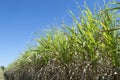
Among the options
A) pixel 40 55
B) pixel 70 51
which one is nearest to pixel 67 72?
pixel 70 51

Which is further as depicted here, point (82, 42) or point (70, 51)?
point (70, 51)

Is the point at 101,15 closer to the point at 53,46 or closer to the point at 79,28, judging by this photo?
the point at 79,28

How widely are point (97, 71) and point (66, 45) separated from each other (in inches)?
28.1

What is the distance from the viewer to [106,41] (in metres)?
2.68

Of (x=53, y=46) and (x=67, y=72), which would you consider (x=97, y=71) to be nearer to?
(x=67, y=72)

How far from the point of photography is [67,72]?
3.47 meters

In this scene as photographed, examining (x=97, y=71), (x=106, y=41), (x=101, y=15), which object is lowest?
(x=97, y=71)

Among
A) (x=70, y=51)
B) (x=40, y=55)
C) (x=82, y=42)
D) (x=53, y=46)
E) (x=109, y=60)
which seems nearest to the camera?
(x=109, y=60)

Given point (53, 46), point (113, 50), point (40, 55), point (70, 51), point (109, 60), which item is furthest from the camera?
point (40, 55)

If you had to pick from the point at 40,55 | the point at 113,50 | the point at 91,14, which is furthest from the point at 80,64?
the point at 40,55

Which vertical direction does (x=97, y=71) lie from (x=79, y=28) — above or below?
below

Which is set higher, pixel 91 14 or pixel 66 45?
pixel 91 14

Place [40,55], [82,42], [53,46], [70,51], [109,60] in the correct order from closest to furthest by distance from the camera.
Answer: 1. [109,60]
2. [82,42]
3. [70,51]
4. [53,46]
5. [40,55]

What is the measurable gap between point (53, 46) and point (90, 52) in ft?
3.60
